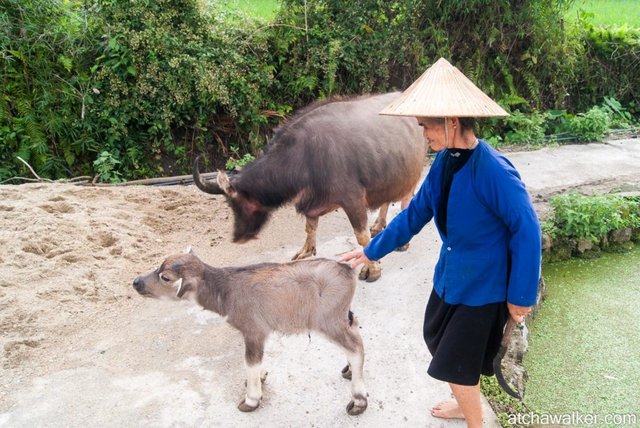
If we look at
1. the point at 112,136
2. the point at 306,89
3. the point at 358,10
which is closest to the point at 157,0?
the point at 112,136

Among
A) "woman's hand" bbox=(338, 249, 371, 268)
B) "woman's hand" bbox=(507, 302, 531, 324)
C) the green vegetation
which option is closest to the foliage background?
the green vegetation

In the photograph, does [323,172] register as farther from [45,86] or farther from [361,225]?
[45,86]

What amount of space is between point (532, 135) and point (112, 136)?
7.24 m

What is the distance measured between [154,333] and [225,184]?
142cm

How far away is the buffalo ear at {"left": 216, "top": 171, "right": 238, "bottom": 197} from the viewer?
460cm

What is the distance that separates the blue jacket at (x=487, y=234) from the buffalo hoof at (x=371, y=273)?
200cm

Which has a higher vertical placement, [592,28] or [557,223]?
[592,28]

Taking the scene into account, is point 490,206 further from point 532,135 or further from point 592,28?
point 592,28

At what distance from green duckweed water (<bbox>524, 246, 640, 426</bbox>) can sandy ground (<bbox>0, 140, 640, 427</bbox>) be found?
44.8 inches

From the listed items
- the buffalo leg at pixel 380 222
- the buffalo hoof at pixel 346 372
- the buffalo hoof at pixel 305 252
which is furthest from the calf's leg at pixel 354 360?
the buffalo leg at pixel 380 222

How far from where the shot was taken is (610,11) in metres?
13.2

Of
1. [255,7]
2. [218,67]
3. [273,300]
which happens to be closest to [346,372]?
[273,300]

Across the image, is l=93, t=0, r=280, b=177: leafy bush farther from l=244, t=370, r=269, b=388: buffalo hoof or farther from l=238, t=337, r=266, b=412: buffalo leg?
l=238, t=337, r=266, b=412: buffalo leg

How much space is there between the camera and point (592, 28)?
10742mm
